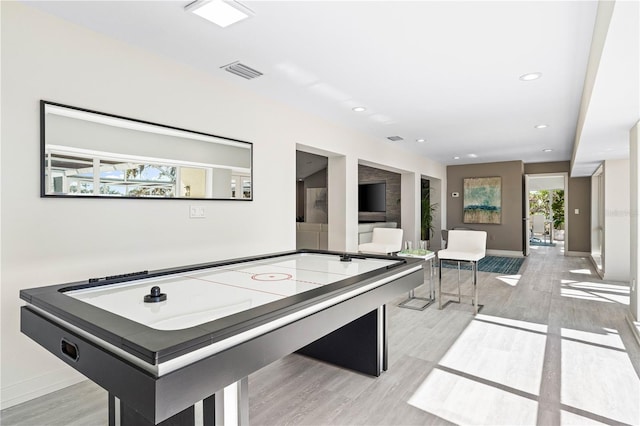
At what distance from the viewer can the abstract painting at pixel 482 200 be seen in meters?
9.52

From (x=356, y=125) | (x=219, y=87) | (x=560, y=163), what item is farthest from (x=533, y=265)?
(x=219, y=87)

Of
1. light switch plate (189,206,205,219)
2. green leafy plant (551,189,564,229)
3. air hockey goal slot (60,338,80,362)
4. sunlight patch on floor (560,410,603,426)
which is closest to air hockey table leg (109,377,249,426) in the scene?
air hockey goal slot (60,338,80,362)

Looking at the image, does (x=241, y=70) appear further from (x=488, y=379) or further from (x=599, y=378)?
(x=599, y=378)

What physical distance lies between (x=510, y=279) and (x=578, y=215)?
456 centimetres

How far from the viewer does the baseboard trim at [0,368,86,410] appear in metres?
2.19

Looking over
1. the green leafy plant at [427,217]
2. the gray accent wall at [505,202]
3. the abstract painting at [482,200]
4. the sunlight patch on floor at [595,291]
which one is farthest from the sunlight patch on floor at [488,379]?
the abstract painting at [482,200]

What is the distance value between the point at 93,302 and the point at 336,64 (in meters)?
2.66

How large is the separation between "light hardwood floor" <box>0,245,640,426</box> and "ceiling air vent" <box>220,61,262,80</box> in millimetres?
2584

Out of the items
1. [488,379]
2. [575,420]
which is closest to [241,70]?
[488,379]

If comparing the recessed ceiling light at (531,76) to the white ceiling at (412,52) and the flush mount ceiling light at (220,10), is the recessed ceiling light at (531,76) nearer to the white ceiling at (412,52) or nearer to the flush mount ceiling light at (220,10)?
the white ceiling at (412,52)

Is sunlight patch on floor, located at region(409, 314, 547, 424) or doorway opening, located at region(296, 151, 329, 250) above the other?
doorway opening, located at region(296, 151, 329, 250)

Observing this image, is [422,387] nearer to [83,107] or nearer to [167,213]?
[167,213]

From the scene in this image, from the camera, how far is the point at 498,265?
7.62 metres

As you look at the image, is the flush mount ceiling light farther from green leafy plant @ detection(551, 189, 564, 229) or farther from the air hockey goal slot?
green leafy plant @ detection(551, 189, 564, 229)
